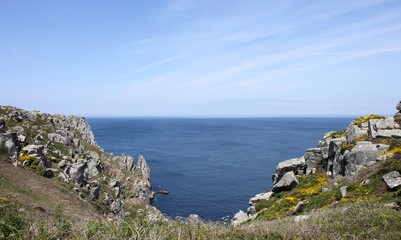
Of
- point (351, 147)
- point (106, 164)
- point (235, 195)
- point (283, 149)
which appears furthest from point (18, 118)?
point (283, 149)

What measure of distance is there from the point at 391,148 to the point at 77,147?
59.3 metres

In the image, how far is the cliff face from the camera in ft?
124

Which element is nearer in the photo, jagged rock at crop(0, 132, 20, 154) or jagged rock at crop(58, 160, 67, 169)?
jagged rock at crop(0, 132, 20, 154)

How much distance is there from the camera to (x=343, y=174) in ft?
93.7

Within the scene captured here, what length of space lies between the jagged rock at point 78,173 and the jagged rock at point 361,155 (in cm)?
3595

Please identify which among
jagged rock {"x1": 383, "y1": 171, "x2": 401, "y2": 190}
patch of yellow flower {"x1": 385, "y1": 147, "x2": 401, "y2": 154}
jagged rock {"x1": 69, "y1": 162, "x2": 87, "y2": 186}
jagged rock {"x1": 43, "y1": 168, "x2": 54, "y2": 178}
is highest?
patch of yellow flower {"x1": 385, "y1": 147, "x2": 401, "y2": 154}

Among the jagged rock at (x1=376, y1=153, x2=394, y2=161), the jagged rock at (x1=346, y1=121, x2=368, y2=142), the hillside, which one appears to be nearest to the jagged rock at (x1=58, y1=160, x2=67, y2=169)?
the hillside

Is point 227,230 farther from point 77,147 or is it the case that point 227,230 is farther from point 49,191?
point 77,147

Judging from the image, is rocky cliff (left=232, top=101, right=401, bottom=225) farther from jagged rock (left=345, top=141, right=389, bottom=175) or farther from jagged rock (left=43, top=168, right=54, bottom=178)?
jagged rock (left=43, top=168, right=54, bottom=178)

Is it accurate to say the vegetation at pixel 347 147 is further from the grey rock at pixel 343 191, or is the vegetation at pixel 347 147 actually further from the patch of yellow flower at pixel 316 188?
the grey rock at pixel 343 191

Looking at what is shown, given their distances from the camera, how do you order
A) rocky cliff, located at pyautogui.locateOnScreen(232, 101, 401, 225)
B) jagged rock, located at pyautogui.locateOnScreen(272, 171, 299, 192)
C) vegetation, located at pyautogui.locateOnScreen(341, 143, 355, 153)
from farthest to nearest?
jagged rock, located at pyautogui.locateOnScreen(272, 171, 299, 192)
vegetation, located at pyautogui.locateOnScreen(341, 143, 355, 153)
rocky cliff, located at pyautogui.locateOnScreen(232, 101, 401, 225)

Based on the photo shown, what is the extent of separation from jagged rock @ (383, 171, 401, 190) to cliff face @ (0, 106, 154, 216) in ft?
107

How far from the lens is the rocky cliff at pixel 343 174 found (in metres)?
20.3

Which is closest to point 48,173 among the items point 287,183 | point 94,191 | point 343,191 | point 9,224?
point 94,191
